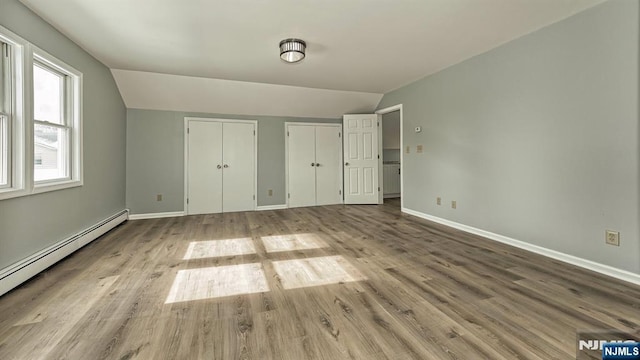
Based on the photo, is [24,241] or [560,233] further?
[560,233]

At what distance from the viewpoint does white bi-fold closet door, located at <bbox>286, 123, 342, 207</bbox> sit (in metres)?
5.71

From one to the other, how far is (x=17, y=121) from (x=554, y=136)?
4.70 meters

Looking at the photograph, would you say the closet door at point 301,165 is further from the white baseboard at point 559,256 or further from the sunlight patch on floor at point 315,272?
the sunlight patch on floor at point 315,272

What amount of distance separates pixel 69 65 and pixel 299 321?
136 inches

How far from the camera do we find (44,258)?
2.37 metres

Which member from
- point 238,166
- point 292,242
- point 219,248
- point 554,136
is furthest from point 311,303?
point 238,166

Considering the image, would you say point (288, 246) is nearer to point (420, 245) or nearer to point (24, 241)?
point (420, 245)

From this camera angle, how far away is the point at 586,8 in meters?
2.35

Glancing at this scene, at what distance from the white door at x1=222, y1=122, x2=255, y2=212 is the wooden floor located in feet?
7.26

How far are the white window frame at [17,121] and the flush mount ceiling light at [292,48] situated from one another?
2.16m

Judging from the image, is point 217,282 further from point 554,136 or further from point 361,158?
point 361,158

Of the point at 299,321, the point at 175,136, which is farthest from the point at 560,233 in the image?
the point at 175,136

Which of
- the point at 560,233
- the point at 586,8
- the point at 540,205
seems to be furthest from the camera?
the point at 540,205

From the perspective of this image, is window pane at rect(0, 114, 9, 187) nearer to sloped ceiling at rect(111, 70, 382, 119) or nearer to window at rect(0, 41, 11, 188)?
window at rect(0, 41, 11, 188)
